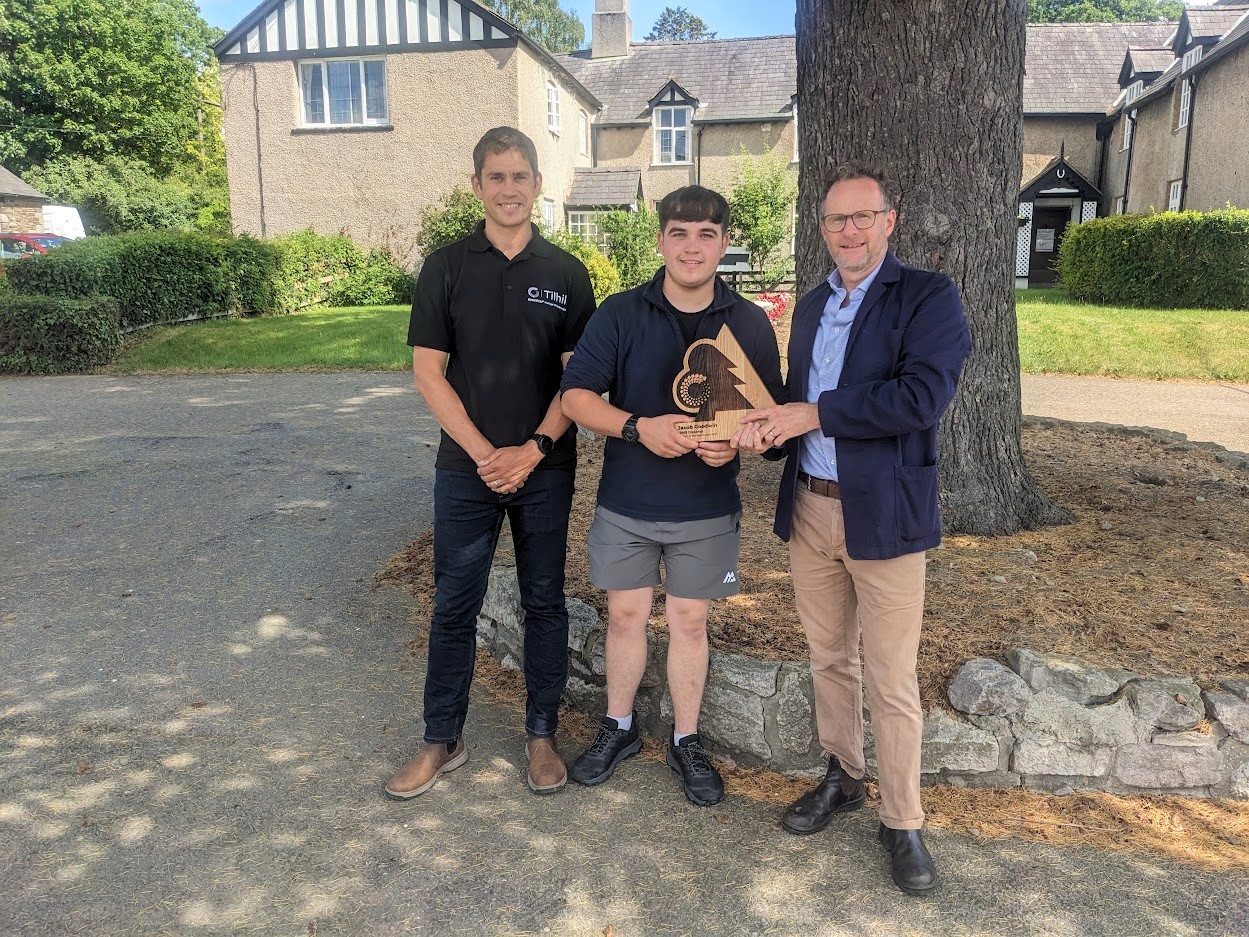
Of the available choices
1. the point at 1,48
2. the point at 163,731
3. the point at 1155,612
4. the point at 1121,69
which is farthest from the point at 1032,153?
the point at 1,48

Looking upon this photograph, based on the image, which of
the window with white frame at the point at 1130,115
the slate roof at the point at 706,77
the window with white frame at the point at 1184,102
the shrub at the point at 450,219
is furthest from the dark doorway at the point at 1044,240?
the shrub at the point at 450,219

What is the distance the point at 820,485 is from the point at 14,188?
43.1 meters

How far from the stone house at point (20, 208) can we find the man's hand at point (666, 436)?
42260 millimetres

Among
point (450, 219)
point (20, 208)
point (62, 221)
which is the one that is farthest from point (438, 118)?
point (20, 208)

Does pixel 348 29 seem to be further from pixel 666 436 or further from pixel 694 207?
pixel 666 436

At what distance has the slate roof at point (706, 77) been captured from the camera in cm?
3219

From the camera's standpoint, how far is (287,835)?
2.95m

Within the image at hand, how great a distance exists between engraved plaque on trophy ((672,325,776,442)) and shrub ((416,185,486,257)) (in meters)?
19.8

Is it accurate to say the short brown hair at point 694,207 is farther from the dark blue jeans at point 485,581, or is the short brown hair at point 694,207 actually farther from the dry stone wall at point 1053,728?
the dry stone wall at point 1053,728

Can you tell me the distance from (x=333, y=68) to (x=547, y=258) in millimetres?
24822

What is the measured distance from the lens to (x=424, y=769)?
325cm

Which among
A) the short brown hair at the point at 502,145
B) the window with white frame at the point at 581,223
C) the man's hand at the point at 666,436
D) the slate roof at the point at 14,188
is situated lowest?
the man's hand at the point at 666,436

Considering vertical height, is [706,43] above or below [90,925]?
above

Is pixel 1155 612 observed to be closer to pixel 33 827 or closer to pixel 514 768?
pixel 514 768
